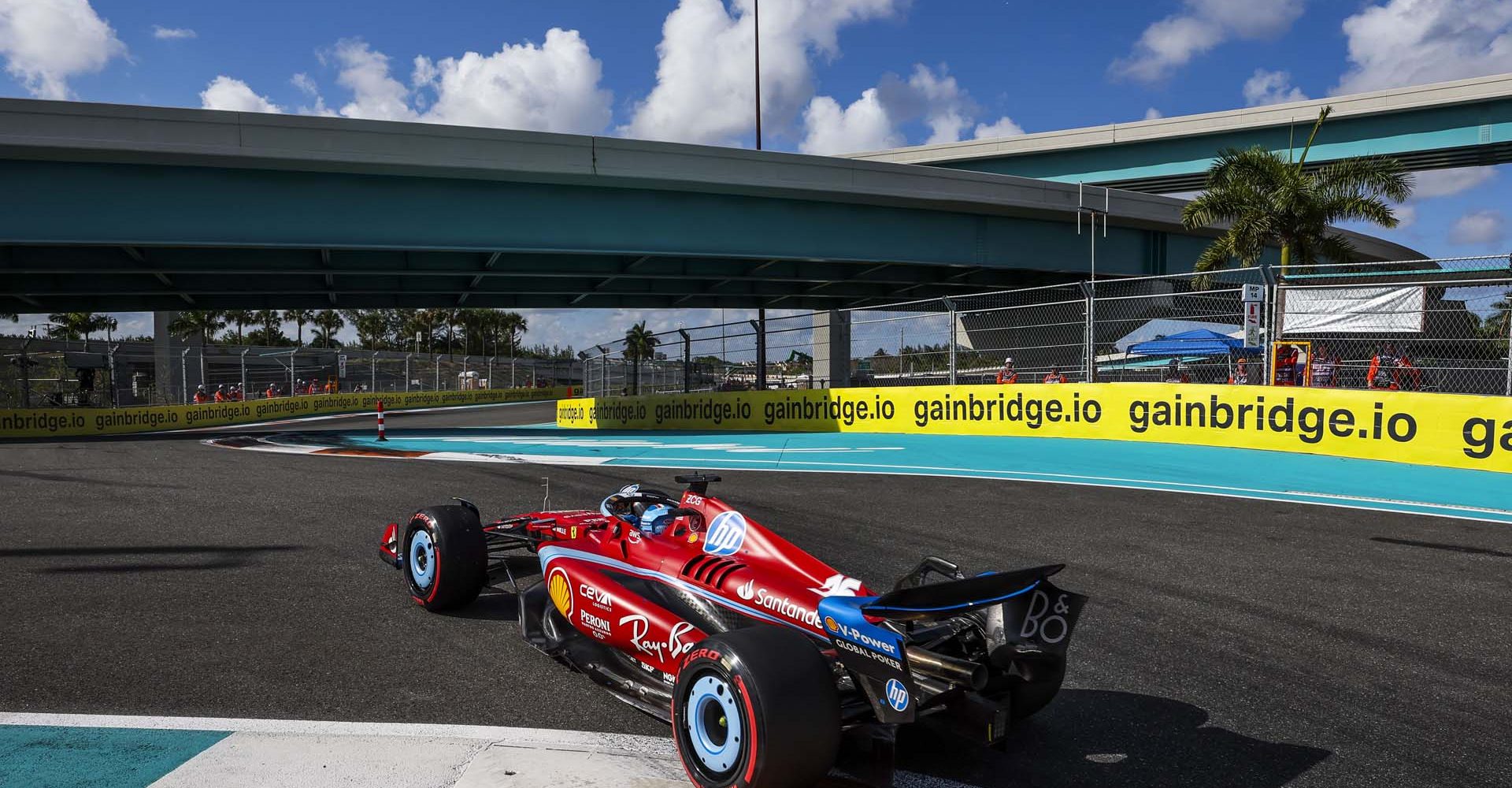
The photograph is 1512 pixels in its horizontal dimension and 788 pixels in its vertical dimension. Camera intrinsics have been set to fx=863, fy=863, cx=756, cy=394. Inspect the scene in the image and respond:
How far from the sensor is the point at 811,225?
1895 centimetres

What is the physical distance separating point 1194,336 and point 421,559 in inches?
671

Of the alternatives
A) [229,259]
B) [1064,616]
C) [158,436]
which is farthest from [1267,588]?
[158,436]

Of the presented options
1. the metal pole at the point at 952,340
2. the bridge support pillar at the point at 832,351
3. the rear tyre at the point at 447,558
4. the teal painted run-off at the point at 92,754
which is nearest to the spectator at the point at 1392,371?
the metal pole at the point at 952,340

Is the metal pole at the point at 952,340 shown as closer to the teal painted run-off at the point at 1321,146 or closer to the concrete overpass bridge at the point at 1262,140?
the teal painted run-off at the point at 1321,146

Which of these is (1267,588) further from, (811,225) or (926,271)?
(926,271)

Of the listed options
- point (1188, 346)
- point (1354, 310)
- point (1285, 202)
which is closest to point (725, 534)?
point (1354, 310)

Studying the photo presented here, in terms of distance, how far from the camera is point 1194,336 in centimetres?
1778

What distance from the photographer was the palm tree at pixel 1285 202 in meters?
19.8

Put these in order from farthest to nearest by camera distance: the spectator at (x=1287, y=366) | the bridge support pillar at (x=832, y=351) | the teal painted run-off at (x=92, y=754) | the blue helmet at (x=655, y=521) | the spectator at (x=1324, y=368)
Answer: the bridge support pillar at (x=832, y=351), the spectator at (x=1287, y=366), the spectator at (x=1324, y=368), the blue helmet at (x=655, y=521), the teal painted run-off at (x=92, y=754)

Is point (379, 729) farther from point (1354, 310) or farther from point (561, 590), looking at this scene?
point (1354, 310)

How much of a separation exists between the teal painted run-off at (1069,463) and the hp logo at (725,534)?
6.69m

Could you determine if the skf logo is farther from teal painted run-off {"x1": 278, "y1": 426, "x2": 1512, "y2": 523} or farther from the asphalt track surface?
teal painted run-off {"x1": 278, "y1": 426, "x2": 1512, "y2": 523}

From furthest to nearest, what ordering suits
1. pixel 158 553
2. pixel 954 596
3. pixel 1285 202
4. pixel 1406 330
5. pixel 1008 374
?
pixel 1285 202, pixel 1008 374, pixel 1406 330, pixel 158 553, pixel 954 596

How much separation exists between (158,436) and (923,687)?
2395cm
